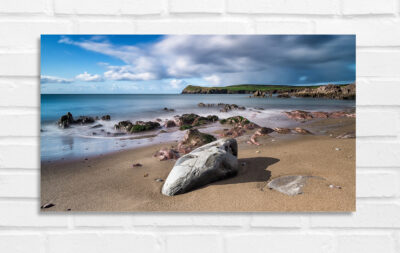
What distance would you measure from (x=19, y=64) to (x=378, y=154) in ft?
9.06

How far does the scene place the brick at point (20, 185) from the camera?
141 cm

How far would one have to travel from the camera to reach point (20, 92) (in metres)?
1.42

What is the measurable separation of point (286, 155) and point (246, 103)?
54cm
